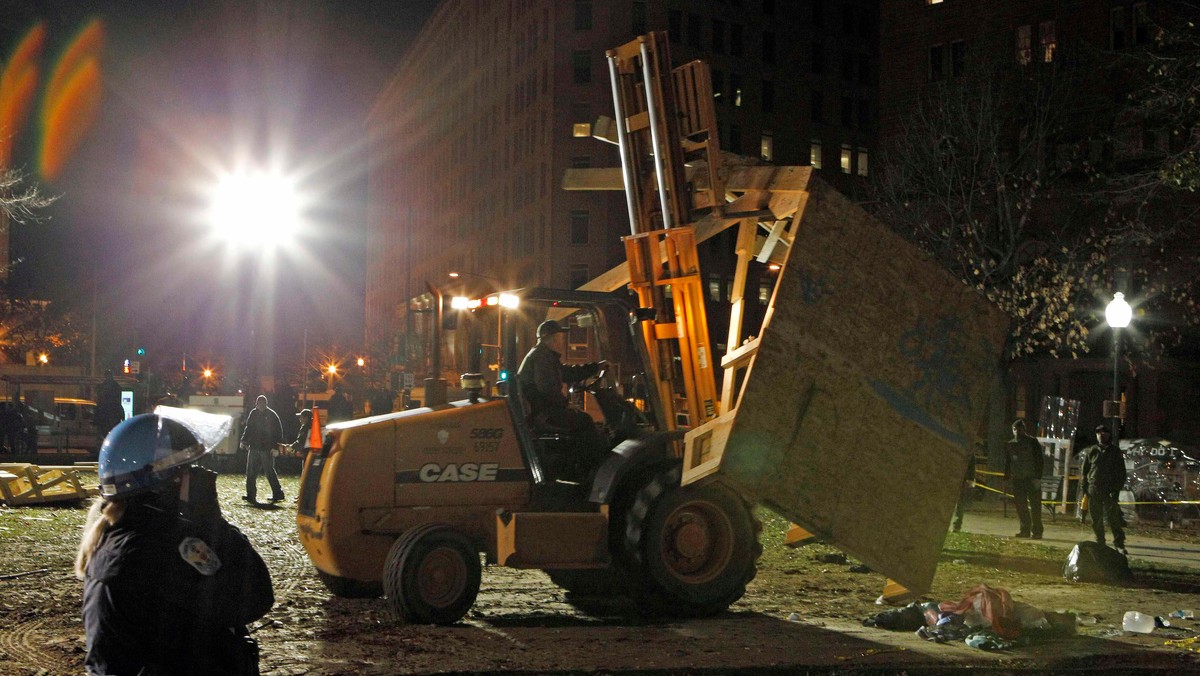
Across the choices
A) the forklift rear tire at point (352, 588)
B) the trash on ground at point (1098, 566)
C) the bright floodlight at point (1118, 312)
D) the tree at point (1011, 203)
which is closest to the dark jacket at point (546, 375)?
the forklift rear tire at point (352, 588)

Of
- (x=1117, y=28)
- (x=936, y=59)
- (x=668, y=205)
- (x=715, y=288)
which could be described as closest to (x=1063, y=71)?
(x=1117, y=28)

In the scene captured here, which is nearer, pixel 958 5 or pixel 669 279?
pixel 669 279

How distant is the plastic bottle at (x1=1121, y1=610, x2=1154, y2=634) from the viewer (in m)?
9.61

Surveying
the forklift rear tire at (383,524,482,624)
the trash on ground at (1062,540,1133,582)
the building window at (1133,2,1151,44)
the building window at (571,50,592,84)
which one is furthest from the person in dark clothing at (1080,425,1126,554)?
the building window at (571,50,592,84)

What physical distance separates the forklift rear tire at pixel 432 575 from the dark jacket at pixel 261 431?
36.1ft

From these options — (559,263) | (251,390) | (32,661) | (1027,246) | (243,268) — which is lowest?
(32,661)

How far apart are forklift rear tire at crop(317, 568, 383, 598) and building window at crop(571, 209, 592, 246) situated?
63816 millimetres

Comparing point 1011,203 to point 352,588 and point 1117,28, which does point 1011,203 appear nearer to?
point 1117,28

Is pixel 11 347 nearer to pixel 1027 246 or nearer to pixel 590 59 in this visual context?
pixel 590 59

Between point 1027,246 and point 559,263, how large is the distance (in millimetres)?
43147

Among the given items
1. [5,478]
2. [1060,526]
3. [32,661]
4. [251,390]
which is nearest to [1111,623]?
[32,661]

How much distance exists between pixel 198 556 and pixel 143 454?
0.36 meters

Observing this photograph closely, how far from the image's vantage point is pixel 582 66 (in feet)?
246

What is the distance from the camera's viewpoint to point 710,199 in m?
10.9
